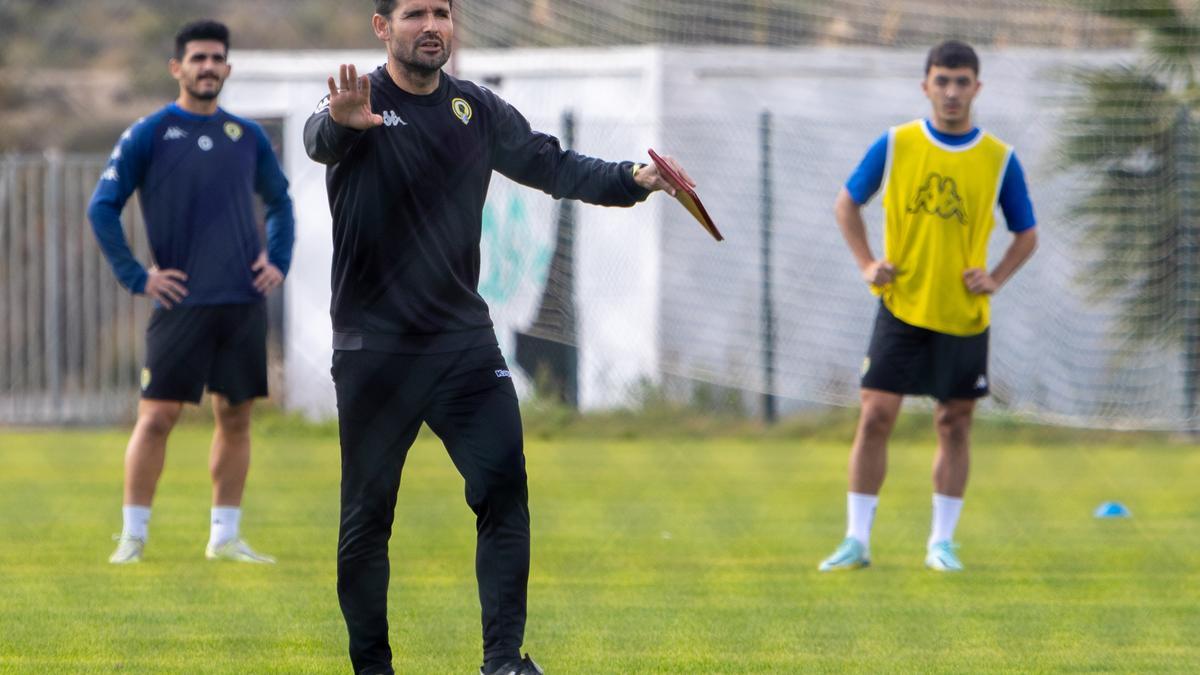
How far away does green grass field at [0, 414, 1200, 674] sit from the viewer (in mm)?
6395

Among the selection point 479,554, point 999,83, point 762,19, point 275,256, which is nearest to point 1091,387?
point 999,83

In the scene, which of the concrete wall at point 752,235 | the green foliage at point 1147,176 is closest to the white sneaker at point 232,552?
the concrete wall at point 752,235

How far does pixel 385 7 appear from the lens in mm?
5586

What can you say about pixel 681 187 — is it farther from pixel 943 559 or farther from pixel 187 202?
pixel 187 202

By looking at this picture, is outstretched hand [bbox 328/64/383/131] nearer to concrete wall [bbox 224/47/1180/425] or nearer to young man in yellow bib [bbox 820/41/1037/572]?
young man in yellow bib [bbox 820/41/1037/572]

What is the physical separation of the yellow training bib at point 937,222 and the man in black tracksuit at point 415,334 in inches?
128

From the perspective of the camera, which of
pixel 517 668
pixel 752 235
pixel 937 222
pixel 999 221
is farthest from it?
pixel 752 235

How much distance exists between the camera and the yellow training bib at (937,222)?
8.65 metres

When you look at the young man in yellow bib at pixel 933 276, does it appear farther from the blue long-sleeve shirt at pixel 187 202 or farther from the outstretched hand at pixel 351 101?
the outstretched hand at pixel 351 101

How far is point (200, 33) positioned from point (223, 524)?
2086mm

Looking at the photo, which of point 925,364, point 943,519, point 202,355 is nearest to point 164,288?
point 202,355

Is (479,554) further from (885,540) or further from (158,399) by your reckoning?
(885,540)

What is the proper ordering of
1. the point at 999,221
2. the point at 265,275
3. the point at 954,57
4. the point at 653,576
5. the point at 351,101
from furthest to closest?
1. the point at 999,221
2. the point at 265,275
3. the point at 954,57
4. the point at 653,576
5. the point at 351,101

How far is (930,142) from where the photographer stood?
28.7ft
